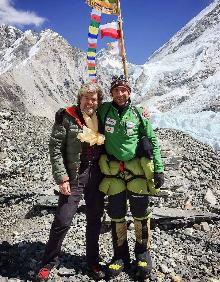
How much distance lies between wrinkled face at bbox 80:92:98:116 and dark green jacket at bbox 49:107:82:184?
0.15 m

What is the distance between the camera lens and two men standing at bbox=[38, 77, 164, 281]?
5160 mm

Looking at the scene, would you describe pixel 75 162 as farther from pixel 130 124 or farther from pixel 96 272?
pixel 96 272

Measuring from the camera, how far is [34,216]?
858cm

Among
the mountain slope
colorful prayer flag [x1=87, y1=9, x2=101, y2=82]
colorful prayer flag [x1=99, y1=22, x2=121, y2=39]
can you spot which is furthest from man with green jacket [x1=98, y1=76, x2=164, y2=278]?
the mountain slope

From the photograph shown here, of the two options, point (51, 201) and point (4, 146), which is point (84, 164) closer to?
point (51, 201)

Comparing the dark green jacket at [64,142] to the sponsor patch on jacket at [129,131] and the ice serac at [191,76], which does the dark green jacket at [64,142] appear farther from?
the ice serac at [191,76]

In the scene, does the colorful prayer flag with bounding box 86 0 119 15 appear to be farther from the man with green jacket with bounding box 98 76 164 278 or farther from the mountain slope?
the mountain slope

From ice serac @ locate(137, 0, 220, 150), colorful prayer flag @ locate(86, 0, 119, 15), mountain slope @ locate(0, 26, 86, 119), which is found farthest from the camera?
mountain slope @ locate(0, 26, 86, 119)

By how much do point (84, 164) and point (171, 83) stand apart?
8590 centimetres

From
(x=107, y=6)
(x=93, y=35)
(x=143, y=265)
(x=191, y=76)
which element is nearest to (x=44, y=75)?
(x=191, y=76)

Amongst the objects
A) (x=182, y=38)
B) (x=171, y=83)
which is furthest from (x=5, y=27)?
(x=171, y=83)

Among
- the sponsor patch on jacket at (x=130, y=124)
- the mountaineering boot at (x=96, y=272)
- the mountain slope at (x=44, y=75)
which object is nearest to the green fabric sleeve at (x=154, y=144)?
the sponsor patch on jacket at (x=130, y=124)

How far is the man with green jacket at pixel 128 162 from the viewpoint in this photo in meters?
5.32

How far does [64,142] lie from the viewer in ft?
17.1
